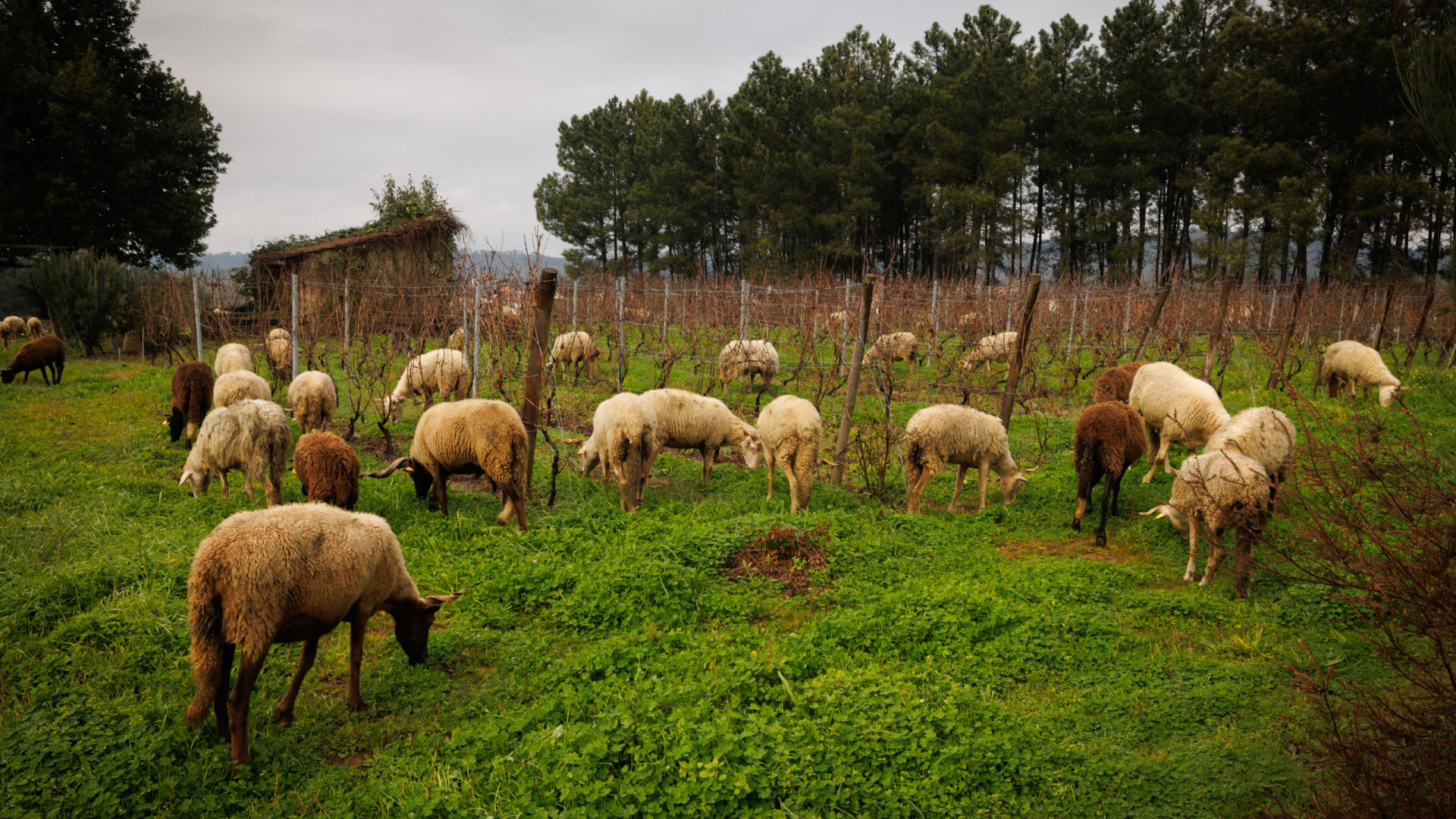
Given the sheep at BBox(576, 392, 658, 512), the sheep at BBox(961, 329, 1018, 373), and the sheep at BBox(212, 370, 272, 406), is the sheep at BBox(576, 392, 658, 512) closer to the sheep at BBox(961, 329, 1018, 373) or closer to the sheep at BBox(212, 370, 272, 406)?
the sheep at BBox(212, 370, 272, 406)

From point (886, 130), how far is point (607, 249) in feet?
73.7

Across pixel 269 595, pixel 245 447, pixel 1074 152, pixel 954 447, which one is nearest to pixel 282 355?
pixel 245 447

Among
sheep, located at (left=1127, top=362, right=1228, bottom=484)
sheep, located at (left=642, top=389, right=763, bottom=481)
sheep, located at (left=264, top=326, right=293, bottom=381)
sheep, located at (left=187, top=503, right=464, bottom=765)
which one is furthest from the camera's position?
sheep, located at (left=264, top=326, right=293, bottom=381)

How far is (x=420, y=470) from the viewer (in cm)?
809

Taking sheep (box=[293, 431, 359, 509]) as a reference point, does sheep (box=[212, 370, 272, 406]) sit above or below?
above

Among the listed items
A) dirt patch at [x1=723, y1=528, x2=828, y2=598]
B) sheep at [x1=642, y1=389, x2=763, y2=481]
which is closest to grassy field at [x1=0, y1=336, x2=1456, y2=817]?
dirt patch at [x1=723, y1=528, x2=828, y2=598]

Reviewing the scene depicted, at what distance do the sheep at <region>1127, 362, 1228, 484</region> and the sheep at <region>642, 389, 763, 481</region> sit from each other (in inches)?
201

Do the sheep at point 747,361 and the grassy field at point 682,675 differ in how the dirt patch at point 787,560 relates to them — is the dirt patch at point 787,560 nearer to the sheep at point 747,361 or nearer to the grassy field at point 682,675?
the grassy field at point 682,675

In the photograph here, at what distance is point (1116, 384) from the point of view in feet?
36.8

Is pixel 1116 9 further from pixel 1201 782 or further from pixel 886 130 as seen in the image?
pixel 1201 782

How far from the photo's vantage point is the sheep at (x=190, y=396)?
990 centimetres

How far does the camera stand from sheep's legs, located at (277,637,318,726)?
4.28 m

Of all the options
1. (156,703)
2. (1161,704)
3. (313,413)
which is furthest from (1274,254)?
(156,703)

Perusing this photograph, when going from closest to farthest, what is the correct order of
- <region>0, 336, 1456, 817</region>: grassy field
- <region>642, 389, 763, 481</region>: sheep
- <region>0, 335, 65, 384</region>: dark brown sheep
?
<region>0, 336, 1456, 817</region>: grassy field, <region>642, 389, 763, 481</region>: sheep, <region>0, 335, 65, 384</region>: dark brown sheep
